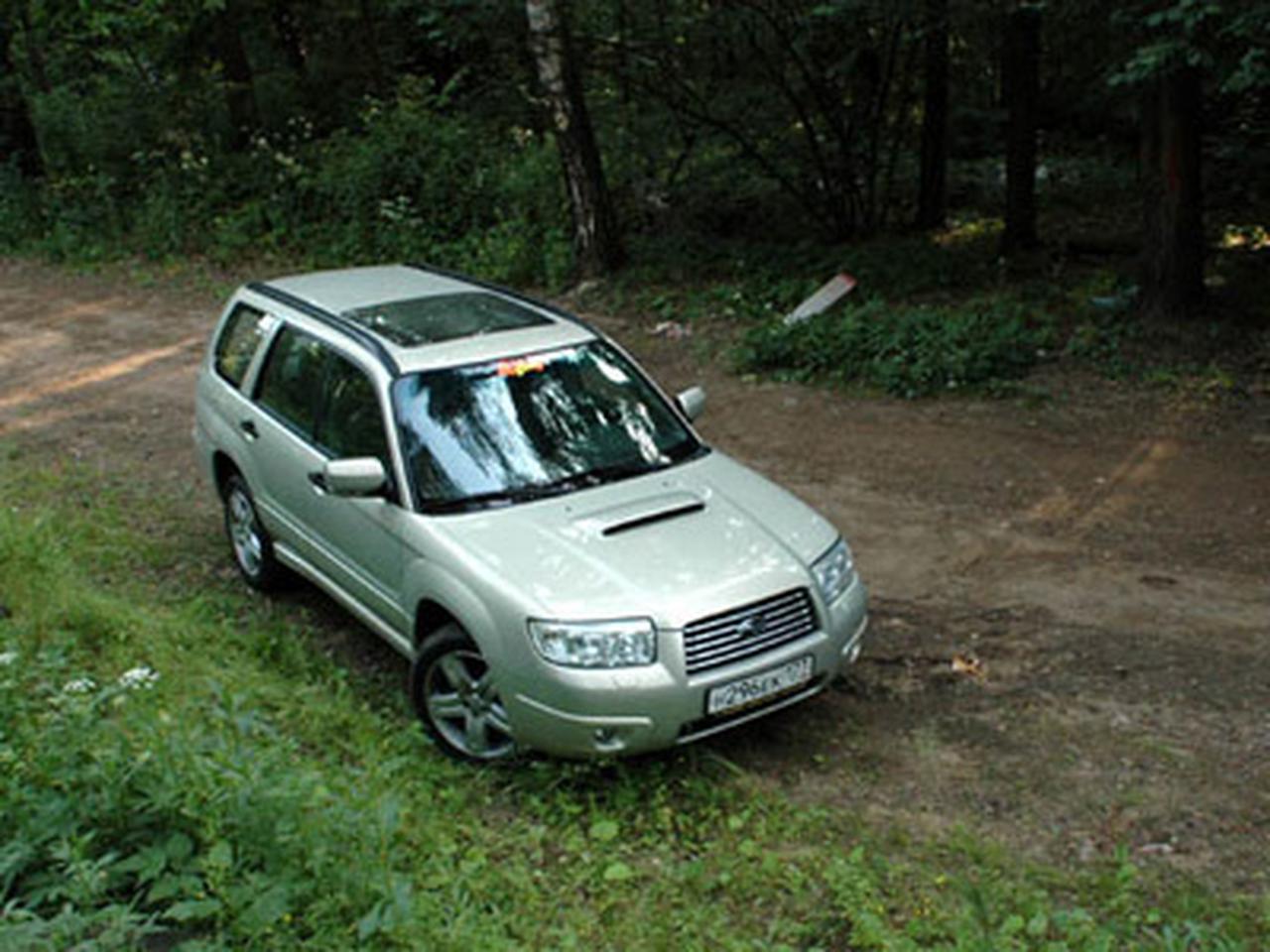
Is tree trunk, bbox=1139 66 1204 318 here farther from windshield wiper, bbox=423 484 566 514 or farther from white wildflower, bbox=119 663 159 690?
white wildflower, bbox=119 663 159 690

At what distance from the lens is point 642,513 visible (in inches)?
249

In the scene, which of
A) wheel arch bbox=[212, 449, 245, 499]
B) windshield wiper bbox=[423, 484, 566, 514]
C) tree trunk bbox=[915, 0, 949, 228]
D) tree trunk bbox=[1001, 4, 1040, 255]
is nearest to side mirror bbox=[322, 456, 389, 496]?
windshield wiper bbox=[423, 484, 566, 514]

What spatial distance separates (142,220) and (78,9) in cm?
315

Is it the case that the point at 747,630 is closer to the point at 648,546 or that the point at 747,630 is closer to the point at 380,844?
the point at 648,546

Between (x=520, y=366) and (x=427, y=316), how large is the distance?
0.80m

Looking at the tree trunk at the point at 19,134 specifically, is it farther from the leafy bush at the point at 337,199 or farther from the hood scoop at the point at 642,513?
the hood scoop at the point at 642,513

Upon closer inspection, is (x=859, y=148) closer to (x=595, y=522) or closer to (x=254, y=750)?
(x=595, y=522)

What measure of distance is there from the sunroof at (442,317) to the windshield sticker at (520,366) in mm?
301

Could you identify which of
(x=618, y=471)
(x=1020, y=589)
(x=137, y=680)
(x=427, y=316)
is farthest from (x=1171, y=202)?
(x=137, y=680)

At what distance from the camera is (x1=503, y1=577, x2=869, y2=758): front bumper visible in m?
5.67

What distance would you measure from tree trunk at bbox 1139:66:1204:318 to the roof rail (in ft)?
24.8

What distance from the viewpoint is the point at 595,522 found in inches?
246

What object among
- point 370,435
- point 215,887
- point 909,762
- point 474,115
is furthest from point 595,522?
point 474,115

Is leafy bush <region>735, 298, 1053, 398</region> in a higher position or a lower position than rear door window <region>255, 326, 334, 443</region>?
lower
